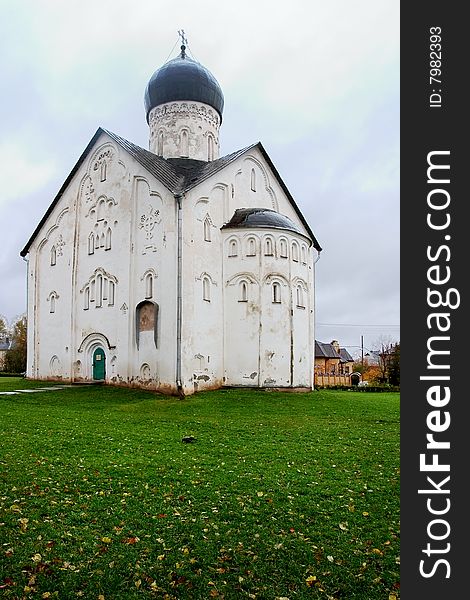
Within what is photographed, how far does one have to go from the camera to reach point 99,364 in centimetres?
2553

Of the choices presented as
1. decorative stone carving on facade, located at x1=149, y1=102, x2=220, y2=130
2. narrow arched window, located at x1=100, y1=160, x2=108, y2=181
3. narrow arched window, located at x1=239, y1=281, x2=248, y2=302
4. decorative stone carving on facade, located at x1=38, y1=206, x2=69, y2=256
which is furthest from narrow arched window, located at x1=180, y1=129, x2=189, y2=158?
narrow arched window, located at x1=239, y1=281, x2=248, y2=302

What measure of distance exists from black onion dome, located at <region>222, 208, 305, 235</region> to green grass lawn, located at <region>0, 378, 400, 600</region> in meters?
13.1

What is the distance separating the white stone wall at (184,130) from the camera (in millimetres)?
29406

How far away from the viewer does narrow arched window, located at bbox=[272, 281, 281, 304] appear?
2417cm

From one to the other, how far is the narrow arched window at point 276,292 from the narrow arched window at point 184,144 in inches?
413

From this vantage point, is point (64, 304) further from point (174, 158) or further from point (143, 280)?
point (174, 158)

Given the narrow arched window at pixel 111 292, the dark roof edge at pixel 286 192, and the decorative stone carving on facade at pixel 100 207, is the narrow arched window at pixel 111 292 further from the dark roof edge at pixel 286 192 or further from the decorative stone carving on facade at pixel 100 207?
the dark roof edge at pixel 286 192

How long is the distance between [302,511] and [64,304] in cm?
2297

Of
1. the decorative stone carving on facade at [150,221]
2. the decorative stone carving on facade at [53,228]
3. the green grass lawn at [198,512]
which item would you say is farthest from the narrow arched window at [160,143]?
the green grass lawn at [198,512]

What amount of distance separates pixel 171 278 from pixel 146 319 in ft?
7.88

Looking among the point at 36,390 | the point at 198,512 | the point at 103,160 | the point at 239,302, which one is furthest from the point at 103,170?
the point at 198,512

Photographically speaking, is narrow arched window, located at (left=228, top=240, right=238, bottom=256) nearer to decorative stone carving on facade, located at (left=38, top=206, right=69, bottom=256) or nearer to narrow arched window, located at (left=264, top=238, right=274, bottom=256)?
narrow arched window, located at (left=264, top=238, right=274, bottom=256)

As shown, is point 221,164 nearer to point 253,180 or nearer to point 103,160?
point 253,180

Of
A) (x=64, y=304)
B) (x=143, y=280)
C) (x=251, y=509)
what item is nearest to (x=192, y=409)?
(x=143, y=280)
